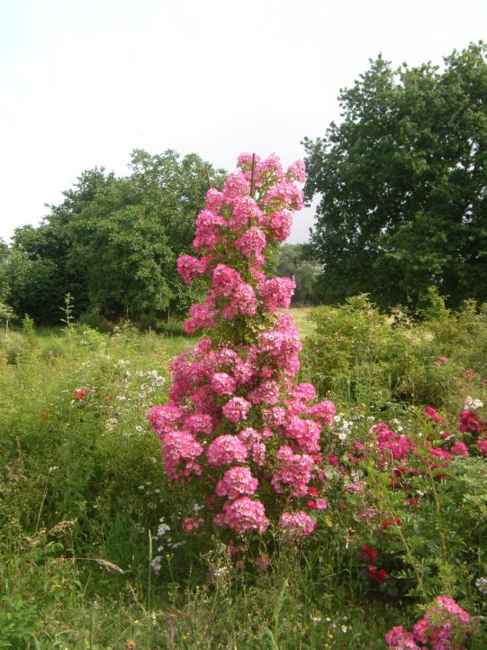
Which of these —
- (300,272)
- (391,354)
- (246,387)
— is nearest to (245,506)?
(246,387)

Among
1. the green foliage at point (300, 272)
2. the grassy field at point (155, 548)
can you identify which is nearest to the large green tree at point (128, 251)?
the green foliage at point (300, 272)

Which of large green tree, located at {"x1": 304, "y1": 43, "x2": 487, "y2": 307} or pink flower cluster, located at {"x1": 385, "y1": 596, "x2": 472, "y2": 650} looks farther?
large green tree, located at {"x1": 304, "y1": 43, "x2": 487, "y2": 307}

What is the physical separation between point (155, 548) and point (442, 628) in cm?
221

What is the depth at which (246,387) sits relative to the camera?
4.10m

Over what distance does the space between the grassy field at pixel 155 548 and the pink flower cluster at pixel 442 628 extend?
192mm

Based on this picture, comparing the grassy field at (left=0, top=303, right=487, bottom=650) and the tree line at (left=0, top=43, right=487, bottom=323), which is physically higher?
the tree line at (left=0, top=43, right=487, bottom=323)

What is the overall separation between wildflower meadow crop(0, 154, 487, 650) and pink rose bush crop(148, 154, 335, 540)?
0.01m

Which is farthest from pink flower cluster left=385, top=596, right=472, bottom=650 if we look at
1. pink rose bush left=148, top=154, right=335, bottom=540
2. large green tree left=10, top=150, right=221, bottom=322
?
large green tree left=10, top=150, right=221, bottom=322

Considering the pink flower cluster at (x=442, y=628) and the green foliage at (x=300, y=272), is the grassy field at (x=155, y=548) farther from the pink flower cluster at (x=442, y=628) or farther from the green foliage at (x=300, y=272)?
the green foliage at (x=300, y=272)

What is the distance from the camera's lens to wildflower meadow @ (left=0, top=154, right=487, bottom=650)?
3.10 m

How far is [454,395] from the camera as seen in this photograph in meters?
7.35

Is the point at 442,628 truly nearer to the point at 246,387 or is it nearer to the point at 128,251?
the point at 246,387

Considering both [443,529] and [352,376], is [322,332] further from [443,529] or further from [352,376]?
[443,529]

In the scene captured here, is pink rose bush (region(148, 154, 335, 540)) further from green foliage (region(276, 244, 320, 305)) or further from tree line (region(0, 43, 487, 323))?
green foliage (region(276, 244, 320, 305))
